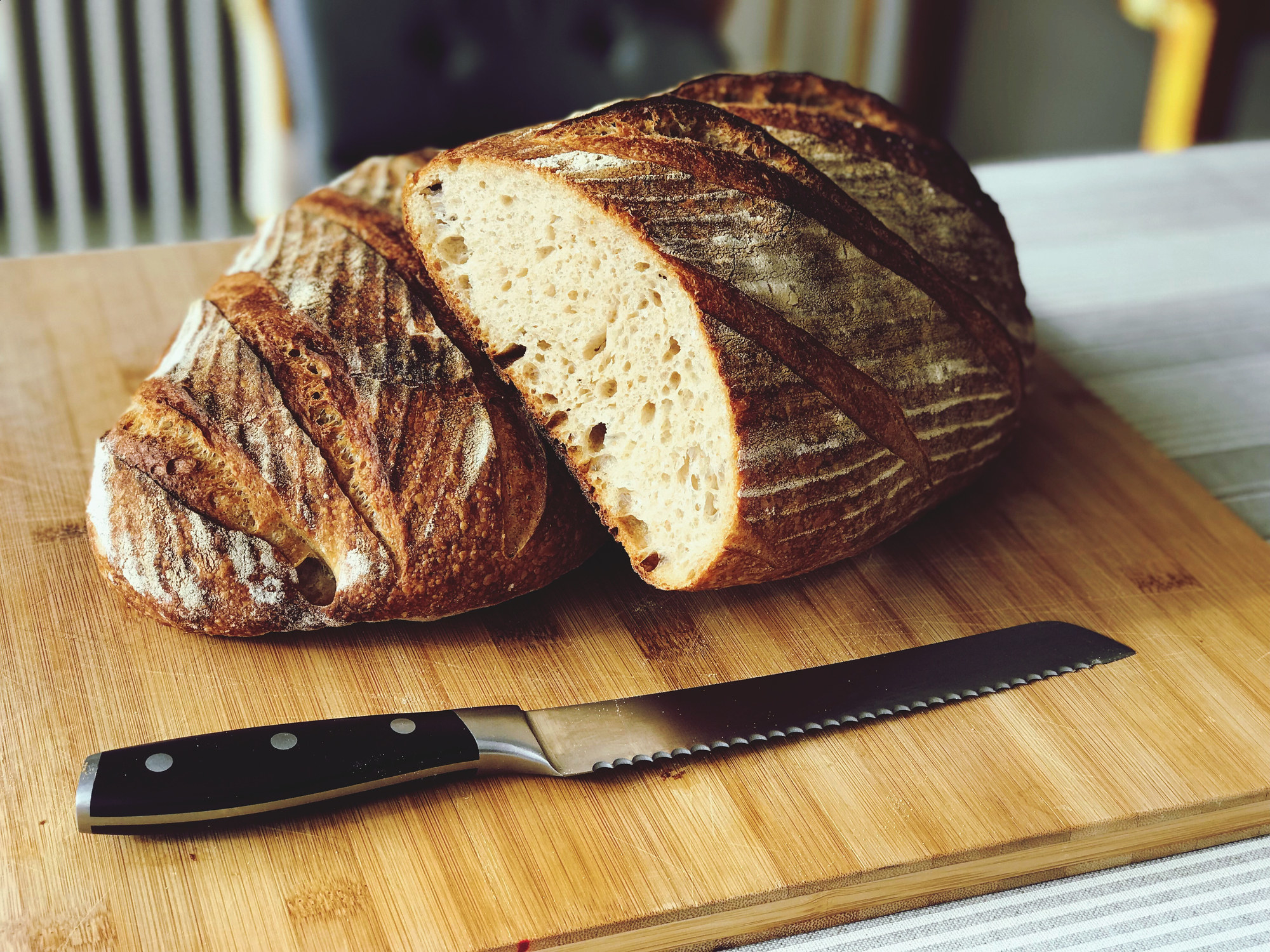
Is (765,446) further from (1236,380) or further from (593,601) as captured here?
(1236,380)

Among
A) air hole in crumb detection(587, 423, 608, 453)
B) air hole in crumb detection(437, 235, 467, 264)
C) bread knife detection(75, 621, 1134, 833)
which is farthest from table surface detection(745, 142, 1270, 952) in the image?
air hole in crumb detection(437, 235, 467, 264)

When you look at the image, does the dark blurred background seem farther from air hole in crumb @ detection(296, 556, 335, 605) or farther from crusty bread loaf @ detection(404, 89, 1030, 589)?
air hole in crumb @ detection(296, 556, 335, 605)

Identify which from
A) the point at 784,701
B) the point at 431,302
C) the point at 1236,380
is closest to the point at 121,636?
the point at 431,302

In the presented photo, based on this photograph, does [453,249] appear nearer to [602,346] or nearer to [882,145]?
[602,346]

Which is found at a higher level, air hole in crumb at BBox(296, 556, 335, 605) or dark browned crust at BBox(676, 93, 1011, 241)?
dark browned crust at BBox(676, 93, 1011, 241)

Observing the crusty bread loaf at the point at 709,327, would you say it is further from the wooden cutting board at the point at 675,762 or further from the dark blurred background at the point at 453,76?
the dark blurred background at the point at 453,76

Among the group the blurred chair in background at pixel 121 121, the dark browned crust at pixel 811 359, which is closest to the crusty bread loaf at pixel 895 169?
the dark browned crust at pixel 811 359
